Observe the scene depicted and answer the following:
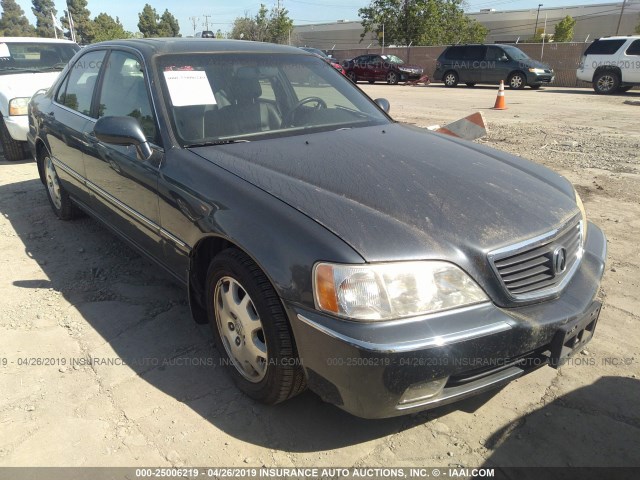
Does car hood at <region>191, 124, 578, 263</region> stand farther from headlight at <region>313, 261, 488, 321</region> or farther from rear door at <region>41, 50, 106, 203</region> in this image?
rear door at <region>41, 50, 106, 203</region>

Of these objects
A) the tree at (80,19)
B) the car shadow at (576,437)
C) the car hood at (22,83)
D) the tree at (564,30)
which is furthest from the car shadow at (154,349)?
the tree at (80,19)

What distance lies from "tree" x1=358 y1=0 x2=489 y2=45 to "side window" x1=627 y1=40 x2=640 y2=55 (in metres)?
26.1

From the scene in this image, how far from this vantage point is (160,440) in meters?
2.26

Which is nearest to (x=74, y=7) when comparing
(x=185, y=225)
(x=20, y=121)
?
(x=20, y=121)

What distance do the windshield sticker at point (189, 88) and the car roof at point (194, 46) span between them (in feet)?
0.84

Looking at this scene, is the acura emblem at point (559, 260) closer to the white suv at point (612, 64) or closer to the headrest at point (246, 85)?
the headrest at point (246, 85)

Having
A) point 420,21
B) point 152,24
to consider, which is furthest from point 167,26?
point 420,21

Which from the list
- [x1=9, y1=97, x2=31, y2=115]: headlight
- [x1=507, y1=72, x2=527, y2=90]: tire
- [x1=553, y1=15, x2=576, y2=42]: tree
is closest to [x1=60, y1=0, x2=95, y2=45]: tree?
[x1=553, y1=15, x2=576, y2=42]: tree

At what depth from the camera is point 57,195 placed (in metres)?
4.84

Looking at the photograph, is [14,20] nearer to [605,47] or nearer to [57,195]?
[605,47]

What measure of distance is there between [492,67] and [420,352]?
20.8 meters

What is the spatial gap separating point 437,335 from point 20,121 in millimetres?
7102

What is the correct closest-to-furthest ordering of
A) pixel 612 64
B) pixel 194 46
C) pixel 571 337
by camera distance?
1. pixel 571 337
2. pixel 194 46
3. pixel 612 64

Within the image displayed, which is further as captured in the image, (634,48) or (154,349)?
(634,48)
